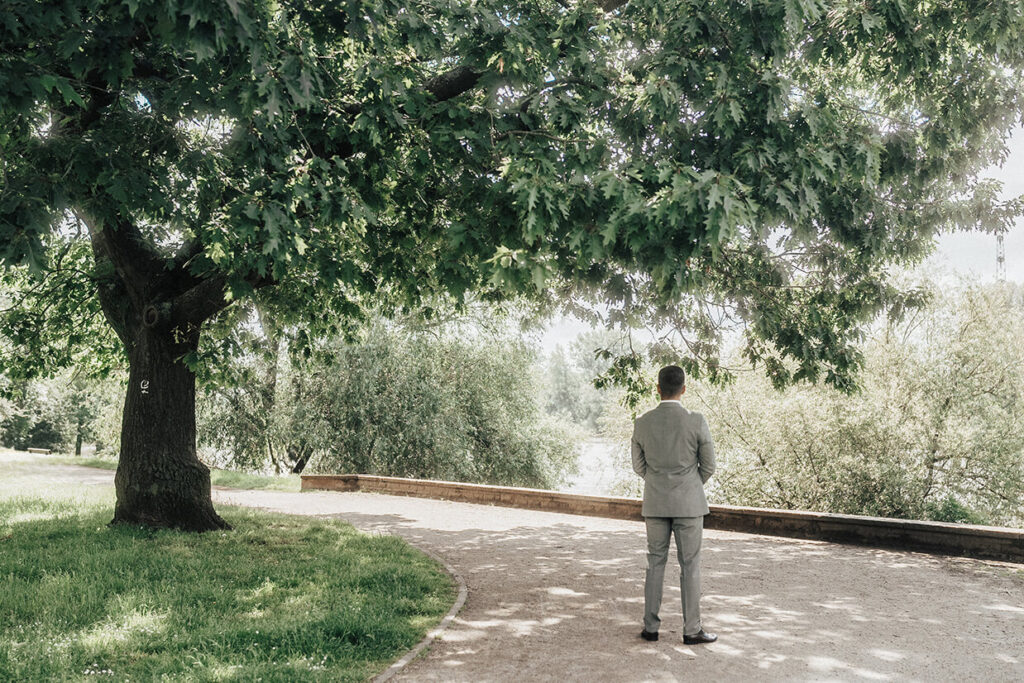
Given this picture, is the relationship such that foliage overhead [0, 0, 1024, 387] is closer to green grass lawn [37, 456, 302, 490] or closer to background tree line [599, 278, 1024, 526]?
background tree line [599, 278, 1024, 526]

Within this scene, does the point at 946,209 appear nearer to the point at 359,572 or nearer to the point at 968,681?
the point at 968,681

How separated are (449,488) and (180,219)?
362 inches

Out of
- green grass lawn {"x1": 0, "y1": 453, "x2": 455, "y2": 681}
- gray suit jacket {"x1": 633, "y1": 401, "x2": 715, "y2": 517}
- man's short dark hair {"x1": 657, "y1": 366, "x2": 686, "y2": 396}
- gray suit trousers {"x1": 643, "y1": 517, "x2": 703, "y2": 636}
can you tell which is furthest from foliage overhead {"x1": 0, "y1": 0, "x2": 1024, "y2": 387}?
green grass lawn {"x1": 0, "y1": 453, "x2": 455, "y2": 681}

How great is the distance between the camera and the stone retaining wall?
29.4ft

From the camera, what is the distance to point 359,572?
24.7 feet

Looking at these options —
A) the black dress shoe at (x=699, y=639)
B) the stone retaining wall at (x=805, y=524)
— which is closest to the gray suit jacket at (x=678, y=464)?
the black dress shoe at (x=699, y=639)

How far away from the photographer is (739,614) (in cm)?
653

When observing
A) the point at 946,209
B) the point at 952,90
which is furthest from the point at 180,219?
the point at 946,209

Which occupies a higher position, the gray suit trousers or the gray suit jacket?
the gray suit jacket

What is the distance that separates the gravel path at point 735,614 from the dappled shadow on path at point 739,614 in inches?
0.7

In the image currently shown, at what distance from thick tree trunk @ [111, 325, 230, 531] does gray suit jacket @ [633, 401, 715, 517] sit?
665cm

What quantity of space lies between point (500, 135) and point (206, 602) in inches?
203

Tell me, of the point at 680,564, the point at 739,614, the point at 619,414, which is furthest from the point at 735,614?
the point at 619,414

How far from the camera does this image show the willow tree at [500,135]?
5.47 meters
